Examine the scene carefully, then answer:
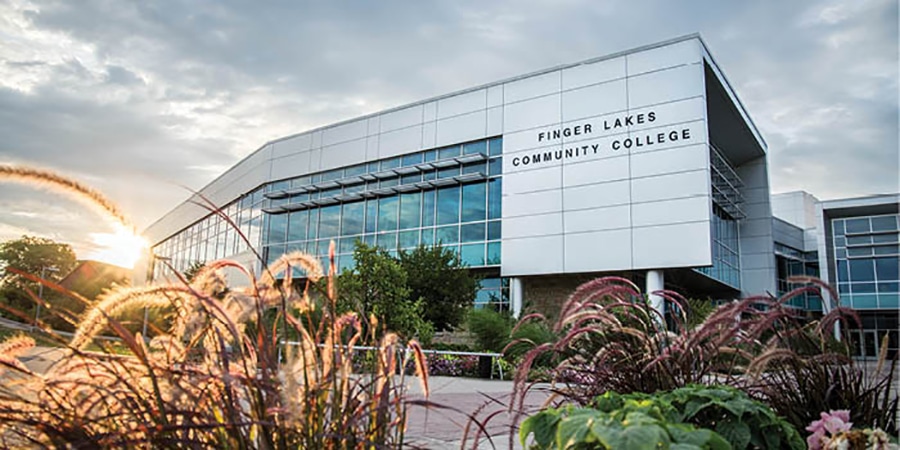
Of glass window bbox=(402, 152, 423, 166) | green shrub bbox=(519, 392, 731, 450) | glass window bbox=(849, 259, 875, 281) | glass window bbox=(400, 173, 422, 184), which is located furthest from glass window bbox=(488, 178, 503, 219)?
green shrub bbox=(519, 392, 731, 450)

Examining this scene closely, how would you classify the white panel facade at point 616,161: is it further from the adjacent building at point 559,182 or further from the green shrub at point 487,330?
the green shrub at point 487,330

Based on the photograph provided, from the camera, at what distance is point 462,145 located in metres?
26.2

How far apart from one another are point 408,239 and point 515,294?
5.93 metres

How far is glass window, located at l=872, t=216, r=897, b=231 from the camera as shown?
32188 millimetres

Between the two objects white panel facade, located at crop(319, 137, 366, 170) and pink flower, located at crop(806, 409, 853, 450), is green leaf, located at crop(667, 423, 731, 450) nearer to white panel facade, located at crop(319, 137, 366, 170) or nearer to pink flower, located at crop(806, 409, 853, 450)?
pink flower, located at crop(806, 409, 853, 450)

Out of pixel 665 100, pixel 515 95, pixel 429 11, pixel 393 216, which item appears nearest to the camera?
pixel 429 11

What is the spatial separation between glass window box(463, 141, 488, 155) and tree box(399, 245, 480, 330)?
519 centimetres

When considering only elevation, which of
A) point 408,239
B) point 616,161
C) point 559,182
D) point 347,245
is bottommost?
point 347,245

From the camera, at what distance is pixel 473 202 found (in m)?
25.6

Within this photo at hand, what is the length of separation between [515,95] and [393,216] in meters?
7.94

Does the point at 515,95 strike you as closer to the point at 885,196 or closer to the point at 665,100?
the point at 665,100

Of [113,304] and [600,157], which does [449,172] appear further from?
[113,304]

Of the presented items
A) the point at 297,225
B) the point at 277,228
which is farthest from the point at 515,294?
the point at 277,228

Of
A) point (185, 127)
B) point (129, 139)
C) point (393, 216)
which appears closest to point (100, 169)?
point (129, 139)
